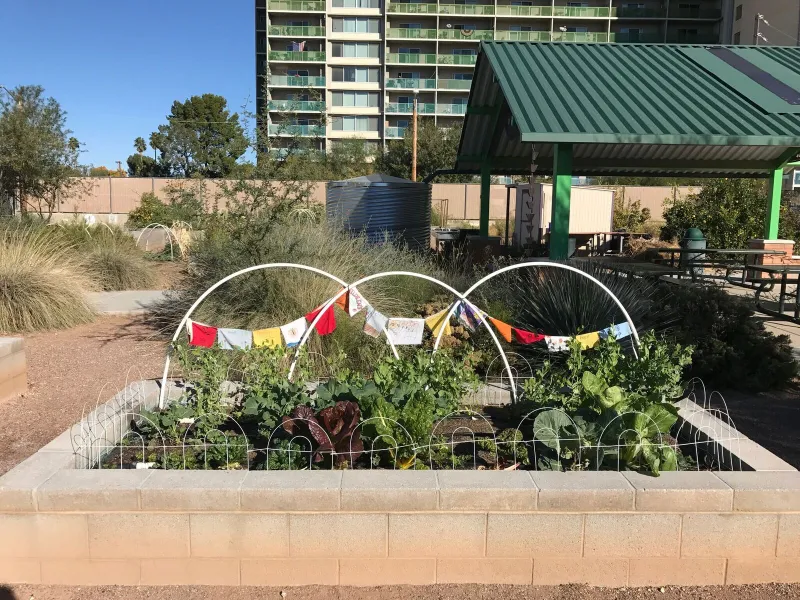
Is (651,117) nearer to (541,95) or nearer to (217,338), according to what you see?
(541,95)

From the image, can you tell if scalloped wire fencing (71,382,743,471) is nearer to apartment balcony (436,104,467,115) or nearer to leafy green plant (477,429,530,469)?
leafy green plant (477,429,530,469)

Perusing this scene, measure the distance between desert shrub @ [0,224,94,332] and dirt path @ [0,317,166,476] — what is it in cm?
24

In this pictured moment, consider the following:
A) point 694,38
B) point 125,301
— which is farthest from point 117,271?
point 694,38

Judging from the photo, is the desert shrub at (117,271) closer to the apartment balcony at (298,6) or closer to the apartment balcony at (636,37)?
the apartment balcony at (298,6)

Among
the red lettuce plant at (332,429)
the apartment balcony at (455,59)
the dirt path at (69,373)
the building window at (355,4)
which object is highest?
the building window at (355,4)

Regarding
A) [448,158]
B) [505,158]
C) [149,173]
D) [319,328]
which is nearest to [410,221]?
[505,158]

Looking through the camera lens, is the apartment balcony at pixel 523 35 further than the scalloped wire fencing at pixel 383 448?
Yes

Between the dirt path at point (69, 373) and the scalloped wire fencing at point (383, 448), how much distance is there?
3.04ft

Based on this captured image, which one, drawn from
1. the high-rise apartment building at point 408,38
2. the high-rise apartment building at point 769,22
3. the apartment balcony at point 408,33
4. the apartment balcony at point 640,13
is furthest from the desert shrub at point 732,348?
the apartment balcony at point 640,13

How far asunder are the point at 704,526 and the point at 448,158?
151 ft

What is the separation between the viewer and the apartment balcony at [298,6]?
62.0 metres

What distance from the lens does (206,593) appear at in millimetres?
3236

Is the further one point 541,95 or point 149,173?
point 149,173

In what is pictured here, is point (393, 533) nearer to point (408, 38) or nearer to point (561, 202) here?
point (561, 202)
